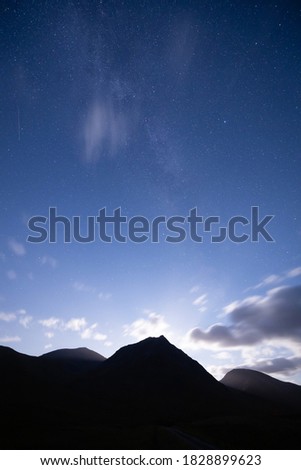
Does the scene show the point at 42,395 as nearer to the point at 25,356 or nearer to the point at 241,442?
the point at 25,356

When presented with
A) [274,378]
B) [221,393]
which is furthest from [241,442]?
[274,378]

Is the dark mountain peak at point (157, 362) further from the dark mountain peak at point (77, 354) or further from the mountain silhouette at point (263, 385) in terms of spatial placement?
the mountain silhouette at point (263, 385)

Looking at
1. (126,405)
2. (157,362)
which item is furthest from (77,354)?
(126,405)

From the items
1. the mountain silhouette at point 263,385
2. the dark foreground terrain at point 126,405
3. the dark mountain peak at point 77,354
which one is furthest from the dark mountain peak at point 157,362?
the mountain silhouette at point 263,385

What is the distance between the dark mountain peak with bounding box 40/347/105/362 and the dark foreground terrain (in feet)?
10.2

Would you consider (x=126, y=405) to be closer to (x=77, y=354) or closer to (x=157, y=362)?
(x=157, y=362)

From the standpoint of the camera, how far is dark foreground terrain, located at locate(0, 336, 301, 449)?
27453mm

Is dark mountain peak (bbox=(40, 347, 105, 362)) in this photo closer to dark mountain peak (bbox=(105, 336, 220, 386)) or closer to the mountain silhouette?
dark mountain peak (bbox=(105, 336, 220, 386))

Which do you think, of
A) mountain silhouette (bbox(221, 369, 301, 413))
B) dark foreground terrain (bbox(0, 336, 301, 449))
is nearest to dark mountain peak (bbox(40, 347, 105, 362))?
dark foreground terrain (bbox(0, 336, 301, 449))

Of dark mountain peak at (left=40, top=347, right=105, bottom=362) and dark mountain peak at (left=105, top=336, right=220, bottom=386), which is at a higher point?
dark mountain peak at (left=40, top=347, right=105, bottom=362)

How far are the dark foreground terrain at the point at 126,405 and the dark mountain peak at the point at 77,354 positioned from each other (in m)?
3.11

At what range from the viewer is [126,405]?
72.1m
